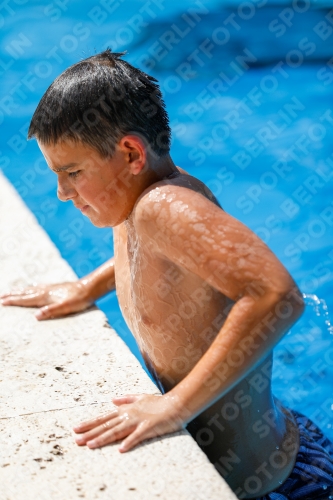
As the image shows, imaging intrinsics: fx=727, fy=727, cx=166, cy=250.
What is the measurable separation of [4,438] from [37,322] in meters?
0.83

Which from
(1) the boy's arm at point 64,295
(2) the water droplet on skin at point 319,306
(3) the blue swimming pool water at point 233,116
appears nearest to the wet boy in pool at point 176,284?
(1) the boy's arm at point 64,295

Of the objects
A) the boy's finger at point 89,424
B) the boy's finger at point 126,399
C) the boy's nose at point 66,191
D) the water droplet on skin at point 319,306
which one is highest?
the boy's nose at point 66,191

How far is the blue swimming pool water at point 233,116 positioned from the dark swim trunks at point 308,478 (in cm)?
126

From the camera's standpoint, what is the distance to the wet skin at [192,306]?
79.2 inches

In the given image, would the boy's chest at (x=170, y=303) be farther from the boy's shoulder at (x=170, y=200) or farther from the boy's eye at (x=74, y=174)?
the boy's eye at (x=74, y=174)

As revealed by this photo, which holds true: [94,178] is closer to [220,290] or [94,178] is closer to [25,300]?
[220,290]

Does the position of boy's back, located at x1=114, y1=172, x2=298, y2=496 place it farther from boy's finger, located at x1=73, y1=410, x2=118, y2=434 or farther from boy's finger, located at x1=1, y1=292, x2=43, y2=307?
boy's finger, located at x1=1, y1=292, x2=43, y2=307

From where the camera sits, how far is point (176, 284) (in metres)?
2.27

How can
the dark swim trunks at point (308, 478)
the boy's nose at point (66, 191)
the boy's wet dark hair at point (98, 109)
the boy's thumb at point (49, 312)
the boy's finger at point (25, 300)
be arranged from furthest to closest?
the boy's finger at point (25, 300) → the boy's thumb at point (49, 312) → the dark swim trunks at point (308, 478) → the boy's nose at point (66, 191) → the boy's wet dark hair at point (98, 109)

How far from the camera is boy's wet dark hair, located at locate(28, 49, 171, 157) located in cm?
219

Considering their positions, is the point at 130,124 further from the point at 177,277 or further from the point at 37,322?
the point at 37,322

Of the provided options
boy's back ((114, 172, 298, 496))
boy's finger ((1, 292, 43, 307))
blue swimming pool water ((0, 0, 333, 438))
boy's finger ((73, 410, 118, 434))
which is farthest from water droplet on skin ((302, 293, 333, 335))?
boy's finger ((73, 410, 118, 434))

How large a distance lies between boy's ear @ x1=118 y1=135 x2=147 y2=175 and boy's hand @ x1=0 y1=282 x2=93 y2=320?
3.10 feet

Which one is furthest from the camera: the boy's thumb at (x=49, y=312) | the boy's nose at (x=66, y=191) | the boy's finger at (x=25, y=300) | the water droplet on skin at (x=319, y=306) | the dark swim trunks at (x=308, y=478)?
the water droplet on skin at (x=319, y=306)
